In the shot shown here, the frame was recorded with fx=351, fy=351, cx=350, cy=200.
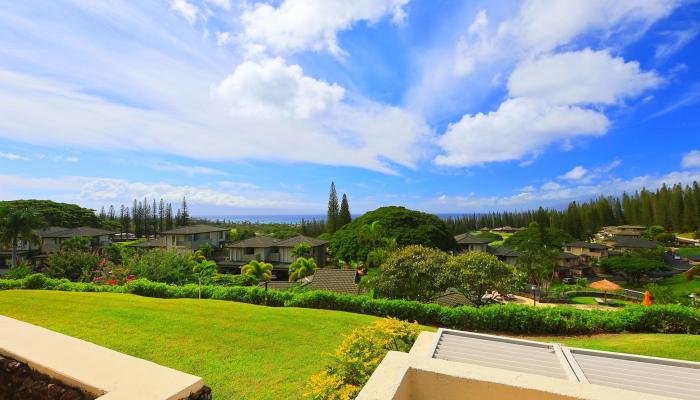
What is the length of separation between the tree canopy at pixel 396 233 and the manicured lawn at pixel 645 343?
2275cm

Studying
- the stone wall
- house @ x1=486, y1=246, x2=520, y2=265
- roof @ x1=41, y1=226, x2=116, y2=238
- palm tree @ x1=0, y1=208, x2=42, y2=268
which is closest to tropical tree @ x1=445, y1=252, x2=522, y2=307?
the stone wall

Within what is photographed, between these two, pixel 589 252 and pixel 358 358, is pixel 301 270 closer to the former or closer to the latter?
pixel 358 358

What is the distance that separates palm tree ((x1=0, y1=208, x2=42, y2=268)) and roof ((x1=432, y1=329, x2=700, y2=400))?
1484 inches

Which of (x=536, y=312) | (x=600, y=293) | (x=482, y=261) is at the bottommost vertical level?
(x=600, y=293)

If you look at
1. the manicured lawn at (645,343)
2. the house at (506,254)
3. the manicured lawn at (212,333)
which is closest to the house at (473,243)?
the house at (506,254)

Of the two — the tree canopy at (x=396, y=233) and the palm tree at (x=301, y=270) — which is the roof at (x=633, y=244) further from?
the palm tree at (x=301, y=270)

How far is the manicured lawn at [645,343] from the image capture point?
7.87 metres

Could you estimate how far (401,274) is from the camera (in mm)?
15320

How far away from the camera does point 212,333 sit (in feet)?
27.2

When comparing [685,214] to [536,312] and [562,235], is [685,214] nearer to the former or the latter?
[562,235]

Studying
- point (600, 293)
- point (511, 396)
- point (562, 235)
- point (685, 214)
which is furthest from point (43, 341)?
point (685, 214)

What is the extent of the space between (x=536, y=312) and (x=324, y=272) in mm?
11307

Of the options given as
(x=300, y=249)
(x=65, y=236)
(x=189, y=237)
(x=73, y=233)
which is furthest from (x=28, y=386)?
(x=73, y=233)

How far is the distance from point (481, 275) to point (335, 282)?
286 inches
